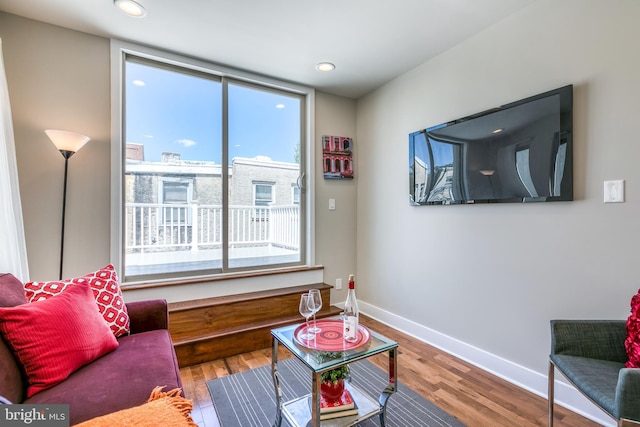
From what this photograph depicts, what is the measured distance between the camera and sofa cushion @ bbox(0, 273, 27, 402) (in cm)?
102

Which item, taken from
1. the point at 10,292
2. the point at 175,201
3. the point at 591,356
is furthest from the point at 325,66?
the point at 591,356

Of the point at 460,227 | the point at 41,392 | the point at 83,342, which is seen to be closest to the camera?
the point at 41,392

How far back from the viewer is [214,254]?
286cm

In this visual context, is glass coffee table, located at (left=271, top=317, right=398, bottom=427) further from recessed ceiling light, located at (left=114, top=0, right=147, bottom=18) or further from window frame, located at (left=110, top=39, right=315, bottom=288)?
recessed ceiling light, located at (left=114, top=0, right=147, bottom=18)

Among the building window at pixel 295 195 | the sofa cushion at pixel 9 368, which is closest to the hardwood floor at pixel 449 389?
the sofa cushion at pixel 9 368

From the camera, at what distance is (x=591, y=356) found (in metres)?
1.43

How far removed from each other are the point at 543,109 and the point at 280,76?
224 cm

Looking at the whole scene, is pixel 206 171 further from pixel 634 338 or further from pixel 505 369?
pixel 634 338

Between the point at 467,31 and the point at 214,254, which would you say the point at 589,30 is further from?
the point at 214,254

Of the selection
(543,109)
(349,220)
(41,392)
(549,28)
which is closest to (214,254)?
(349,220)

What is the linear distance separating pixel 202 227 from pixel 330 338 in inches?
71.8

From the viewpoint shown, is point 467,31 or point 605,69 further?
point 467,31

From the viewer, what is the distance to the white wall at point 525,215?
156cm

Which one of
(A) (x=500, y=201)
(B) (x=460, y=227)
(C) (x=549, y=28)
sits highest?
(C) (x=549, y=28)
